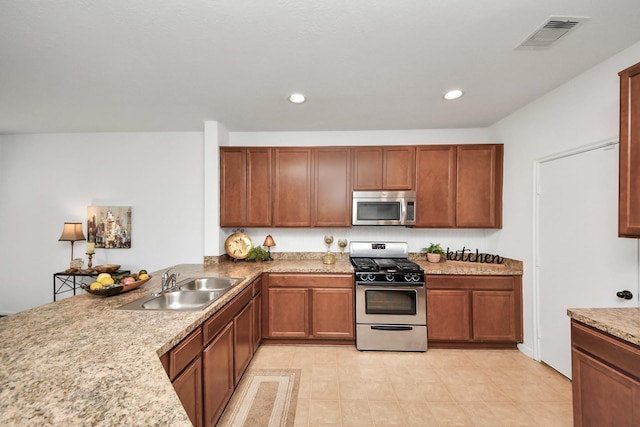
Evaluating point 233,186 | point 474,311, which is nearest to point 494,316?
point 474,311

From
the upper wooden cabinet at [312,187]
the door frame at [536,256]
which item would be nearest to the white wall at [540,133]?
the door frame at [536,256]

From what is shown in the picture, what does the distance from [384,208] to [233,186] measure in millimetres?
1909

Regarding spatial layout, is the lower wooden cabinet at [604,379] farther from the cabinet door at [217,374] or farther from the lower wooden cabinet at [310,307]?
the cabinet door at [217,374]

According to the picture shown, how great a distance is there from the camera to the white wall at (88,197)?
12.1 feet

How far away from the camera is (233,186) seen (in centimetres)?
342

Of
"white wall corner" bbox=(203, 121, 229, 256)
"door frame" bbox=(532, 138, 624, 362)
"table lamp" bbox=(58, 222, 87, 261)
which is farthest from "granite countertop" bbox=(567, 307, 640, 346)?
"table lamp" bbox=(58, 222, 87, 261)

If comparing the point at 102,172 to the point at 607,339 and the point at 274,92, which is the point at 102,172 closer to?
the point at 274,92

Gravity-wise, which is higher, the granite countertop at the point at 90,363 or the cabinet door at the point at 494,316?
the granite countertop at the point at 90,363

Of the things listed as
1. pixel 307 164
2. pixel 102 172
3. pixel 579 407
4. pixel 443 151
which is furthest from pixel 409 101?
pixel 102 172

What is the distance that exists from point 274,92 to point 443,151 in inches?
83.4

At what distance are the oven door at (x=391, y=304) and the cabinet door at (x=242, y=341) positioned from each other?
1.16m

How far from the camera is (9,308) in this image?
12.3 ft

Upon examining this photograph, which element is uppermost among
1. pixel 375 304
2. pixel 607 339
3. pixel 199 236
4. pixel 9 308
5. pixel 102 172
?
pixel 102 172

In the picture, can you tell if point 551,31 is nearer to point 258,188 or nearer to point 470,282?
point 470,282
